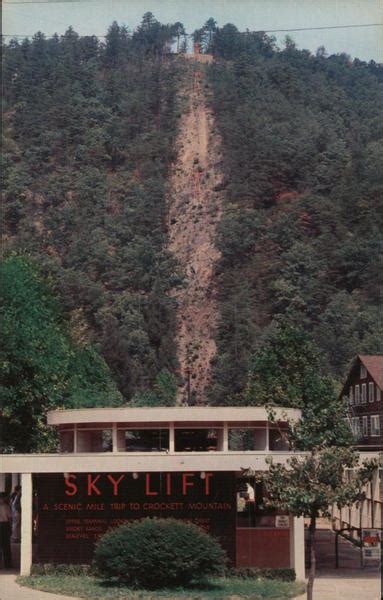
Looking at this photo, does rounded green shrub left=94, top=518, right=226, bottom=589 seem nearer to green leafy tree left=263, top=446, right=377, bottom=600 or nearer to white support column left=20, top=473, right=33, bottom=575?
white support column left=20, top=473, right=33, bottom=575

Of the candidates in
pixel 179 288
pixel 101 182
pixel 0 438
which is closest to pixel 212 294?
pixel 179 288

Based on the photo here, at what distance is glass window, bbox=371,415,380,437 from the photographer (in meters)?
81.6

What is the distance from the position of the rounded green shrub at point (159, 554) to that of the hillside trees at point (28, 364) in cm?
2573

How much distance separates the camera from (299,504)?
2425cm

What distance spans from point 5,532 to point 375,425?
54.1 metres

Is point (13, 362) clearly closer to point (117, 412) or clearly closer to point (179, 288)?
point (117, 412)

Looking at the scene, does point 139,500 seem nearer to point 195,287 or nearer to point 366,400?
point 366,400

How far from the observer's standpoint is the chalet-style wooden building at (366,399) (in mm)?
80438

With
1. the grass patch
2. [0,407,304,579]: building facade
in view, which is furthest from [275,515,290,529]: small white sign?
the grass patch

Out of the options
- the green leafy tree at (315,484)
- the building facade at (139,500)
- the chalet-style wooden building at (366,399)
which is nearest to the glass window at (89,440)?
the building facade at (139,500)

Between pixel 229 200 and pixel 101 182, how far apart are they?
23.0 m

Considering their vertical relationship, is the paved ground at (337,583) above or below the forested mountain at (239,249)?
below

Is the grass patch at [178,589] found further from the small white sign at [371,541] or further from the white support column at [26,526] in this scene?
the small white sign at [371,541]

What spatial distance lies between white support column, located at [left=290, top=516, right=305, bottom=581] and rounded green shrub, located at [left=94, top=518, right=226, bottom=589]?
2570 millimetres
